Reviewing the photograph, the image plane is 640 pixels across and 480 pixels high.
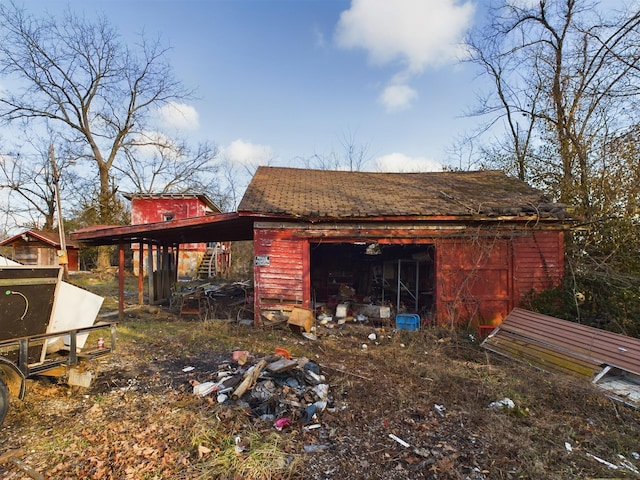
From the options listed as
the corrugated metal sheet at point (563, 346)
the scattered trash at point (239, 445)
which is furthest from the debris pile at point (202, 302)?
the corrugated metal sheet at point (563, 346)

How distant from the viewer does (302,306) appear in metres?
8.71

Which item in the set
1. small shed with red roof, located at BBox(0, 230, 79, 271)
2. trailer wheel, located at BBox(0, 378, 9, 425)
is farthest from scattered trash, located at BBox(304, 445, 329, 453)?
small shed with red roof, located at BBox(0, 230, 79, 271)

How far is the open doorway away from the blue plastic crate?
1.38m

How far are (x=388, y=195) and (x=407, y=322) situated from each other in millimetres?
3793

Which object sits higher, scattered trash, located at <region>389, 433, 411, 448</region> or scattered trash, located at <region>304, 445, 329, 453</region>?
scattered trash, located at <region>304, 445, 329, 453</region>

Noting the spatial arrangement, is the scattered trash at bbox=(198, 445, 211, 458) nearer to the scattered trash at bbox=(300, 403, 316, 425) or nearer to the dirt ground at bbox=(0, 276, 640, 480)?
the dirt ground at bbox=(0, 276, 640, 480)

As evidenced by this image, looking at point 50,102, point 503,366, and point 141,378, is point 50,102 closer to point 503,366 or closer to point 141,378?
point 141,378

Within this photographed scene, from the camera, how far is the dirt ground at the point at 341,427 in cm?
317

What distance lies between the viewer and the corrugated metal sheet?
5.40m

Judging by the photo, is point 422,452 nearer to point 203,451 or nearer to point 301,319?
point 203,451

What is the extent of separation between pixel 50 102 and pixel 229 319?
24.6 m

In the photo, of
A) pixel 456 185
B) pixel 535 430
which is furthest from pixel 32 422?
pixel 456 185

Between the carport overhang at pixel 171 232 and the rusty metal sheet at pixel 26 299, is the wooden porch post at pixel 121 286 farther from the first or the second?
the rusty metal sheet at pixel 26 299

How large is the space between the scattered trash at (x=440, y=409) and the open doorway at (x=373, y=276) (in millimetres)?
5714
